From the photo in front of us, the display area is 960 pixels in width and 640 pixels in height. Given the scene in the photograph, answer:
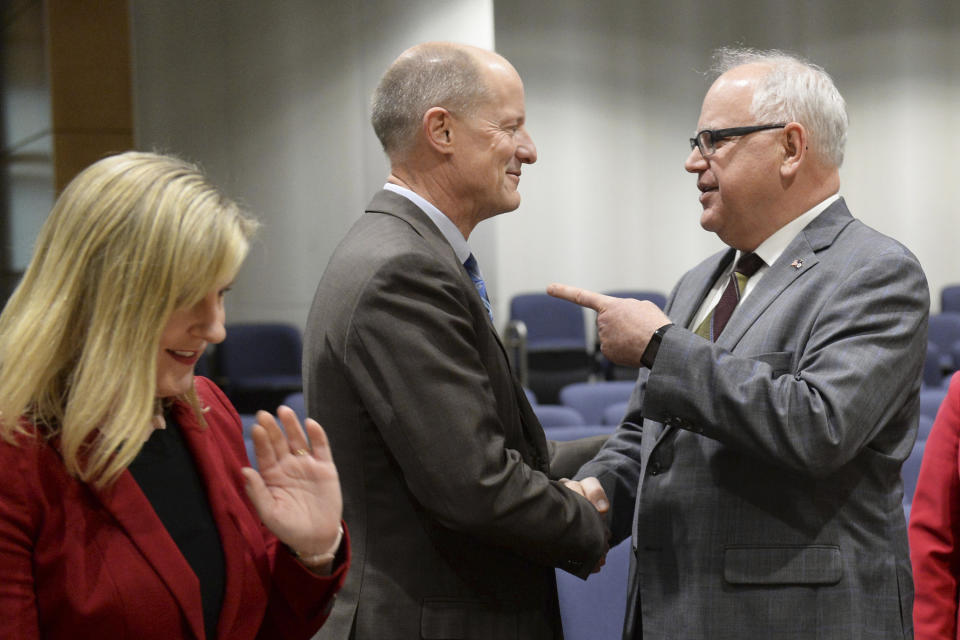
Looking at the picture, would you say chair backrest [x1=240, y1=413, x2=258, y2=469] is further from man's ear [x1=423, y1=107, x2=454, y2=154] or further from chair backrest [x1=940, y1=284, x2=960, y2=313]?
chair backrest [x1=940, y1=284, x2=960, y2=313]

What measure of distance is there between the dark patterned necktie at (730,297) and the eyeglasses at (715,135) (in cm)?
23

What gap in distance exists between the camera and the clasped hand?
142 cm

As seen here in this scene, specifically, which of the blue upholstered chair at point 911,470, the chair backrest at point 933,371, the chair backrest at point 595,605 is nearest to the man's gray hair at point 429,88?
the chair backrest at point 595,605

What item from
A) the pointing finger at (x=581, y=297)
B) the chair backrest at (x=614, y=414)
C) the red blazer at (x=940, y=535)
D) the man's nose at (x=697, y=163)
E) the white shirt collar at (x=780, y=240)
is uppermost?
the man's nose at (x=697, y=163)

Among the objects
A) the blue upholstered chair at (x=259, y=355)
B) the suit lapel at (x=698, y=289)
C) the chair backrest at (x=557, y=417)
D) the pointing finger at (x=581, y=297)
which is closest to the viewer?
the pointing finger at (x=581, y=297)

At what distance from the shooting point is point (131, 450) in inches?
51.5

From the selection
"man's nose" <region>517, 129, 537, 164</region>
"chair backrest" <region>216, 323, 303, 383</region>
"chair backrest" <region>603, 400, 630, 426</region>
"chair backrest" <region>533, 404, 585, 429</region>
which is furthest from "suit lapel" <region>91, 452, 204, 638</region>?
"chair backrest" <region>216, 323, 303, 383</region>

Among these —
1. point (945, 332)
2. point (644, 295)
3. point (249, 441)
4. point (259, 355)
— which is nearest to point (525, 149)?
point (249, 441)

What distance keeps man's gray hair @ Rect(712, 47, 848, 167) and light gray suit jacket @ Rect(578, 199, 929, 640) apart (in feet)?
0.71

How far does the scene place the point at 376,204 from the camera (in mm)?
1833

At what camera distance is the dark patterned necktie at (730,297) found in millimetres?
2062

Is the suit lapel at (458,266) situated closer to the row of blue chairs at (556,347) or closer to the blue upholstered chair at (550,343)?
the blue upholstered chair at (550,343)

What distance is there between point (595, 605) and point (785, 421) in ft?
3.11

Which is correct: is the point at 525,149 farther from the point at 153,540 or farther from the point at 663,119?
the point at 663,119
